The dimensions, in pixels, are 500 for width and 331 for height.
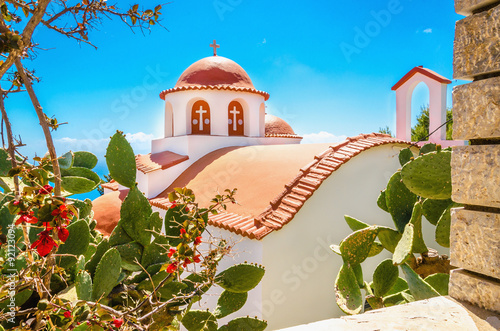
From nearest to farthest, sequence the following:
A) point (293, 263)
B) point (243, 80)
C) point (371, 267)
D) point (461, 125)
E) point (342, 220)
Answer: point (461, 125), point (293, 263), point (342, 220), point (371, 267), point (243, 80)

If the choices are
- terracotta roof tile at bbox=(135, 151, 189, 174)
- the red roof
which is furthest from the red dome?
the red roof

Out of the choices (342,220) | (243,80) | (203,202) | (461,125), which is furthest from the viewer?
(243,80)

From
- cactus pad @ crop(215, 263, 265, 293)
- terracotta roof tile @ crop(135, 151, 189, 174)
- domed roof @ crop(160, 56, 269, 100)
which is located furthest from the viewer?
domed roof @ crop(160, 56, 269, 100)

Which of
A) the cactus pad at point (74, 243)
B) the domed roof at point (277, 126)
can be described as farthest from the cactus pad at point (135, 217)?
the domed roof at point (277, 126)

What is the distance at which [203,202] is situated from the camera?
562cm

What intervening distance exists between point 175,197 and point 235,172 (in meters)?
4.28

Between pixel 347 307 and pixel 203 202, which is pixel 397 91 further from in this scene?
pixel 347 307

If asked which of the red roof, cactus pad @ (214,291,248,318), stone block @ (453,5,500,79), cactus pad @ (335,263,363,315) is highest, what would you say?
the red roof

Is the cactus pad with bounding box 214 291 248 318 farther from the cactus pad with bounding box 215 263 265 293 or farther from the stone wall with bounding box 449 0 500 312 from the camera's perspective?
the stone wall with bounding box 449 0 500 312

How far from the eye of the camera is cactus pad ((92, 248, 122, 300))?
171 centimetres

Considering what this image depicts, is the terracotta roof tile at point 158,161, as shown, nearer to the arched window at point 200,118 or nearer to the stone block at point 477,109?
the arched window at point 200,118

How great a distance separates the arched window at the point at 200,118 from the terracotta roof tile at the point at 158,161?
97cm

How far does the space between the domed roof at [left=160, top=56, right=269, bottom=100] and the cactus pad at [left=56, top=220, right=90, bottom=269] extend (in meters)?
6.76

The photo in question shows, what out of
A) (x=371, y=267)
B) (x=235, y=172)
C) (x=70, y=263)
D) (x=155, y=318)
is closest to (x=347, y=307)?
(x=155, y=318)
